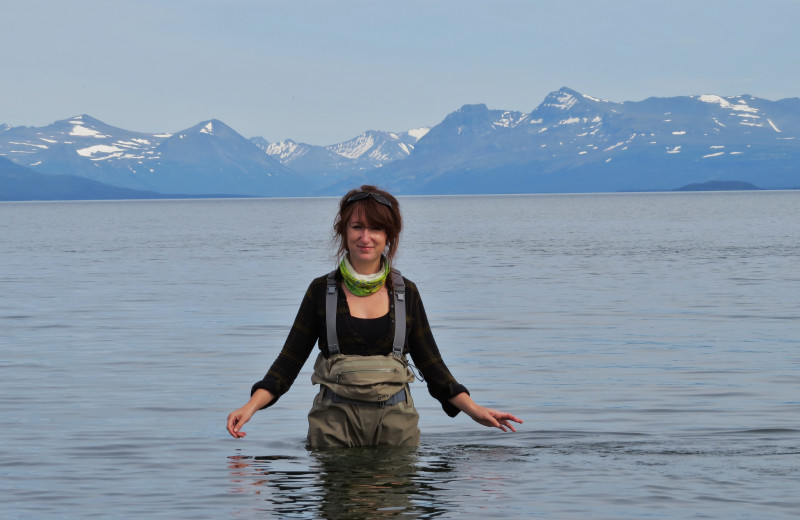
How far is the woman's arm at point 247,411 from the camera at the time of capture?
28.5ft

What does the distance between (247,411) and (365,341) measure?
1.00 metres

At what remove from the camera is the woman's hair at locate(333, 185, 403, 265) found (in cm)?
866

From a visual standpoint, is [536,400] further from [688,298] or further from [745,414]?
[688,298]

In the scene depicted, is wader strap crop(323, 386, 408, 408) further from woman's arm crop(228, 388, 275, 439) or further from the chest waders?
woman's arm crop(228, 388, 275, 439)

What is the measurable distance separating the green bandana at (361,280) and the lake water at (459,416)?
5.24 ft

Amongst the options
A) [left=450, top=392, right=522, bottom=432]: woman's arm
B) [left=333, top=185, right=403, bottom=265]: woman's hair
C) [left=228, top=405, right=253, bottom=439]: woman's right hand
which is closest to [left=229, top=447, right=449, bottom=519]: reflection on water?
[left=450, top=392, right=522, bottom=432]: woman's arm

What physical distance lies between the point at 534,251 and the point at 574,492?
180 feet

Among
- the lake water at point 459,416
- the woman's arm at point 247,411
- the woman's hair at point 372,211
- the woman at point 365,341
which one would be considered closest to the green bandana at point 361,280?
the woman at point 365,341

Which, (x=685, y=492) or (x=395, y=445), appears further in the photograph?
(x=685, y=492)

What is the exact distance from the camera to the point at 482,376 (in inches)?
751

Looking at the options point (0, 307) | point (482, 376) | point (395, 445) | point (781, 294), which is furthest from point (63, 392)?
point (781, 294)

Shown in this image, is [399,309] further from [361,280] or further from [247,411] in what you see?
[247,411]

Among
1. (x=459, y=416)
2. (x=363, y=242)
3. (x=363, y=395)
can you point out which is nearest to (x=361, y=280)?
(x=363, y=242)

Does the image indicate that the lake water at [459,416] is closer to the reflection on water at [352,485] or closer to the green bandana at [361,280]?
the reflection on water at [352,485]
